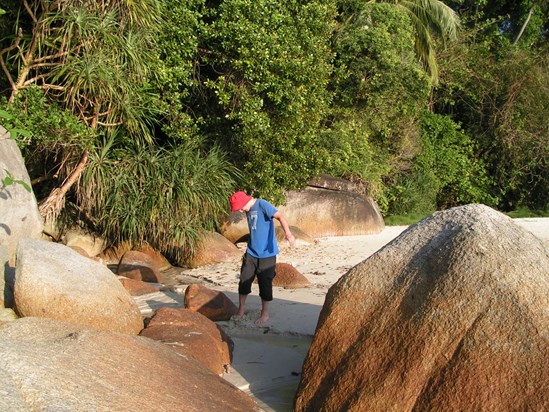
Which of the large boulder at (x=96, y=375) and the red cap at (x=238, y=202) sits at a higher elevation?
the red cap at (x=238, y=202)

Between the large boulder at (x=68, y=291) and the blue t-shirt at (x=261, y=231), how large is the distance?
1442mm

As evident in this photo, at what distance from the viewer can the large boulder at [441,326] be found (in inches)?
161

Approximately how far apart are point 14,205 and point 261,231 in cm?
358

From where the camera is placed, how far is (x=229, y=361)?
6328mm

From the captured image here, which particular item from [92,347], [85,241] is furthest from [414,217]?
[92,347]

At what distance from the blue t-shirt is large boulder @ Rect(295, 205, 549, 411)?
7.75ft

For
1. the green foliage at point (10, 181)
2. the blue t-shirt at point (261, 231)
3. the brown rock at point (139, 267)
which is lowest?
the brown rock at point (139, 267)

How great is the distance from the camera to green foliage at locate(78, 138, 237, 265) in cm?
1212

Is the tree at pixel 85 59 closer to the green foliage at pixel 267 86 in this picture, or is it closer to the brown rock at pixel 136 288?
the green foliage at pixel 267 86

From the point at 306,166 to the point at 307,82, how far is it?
5.14 feet

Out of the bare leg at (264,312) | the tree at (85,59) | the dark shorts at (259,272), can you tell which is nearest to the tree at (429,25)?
the tree at (85,59)

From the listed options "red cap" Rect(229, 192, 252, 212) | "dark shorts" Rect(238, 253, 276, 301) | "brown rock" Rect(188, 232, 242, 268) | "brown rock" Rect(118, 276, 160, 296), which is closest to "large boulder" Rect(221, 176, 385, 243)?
"brown rock" Rect(188, 232, 242, 268)

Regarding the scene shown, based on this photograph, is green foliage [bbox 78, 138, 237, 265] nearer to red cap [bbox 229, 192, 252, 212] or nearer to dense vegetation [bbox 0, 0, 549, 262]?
dense vegetation [bbox 0, 0, 549, 262]

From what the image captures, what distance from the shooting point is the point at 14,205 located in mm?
9141
